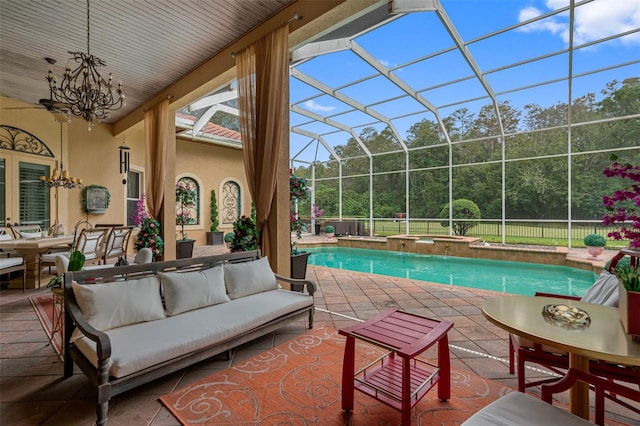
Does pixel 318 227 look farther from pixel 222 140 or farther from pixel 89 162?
pixel 89 162

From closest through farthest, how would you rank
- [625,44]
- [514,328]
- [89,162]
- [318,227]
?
[514,328] → [625,44] → [89,162] → [318,227]

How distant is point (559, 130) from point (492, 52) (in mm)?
3892

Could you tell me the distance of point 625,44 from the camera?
5488 mm

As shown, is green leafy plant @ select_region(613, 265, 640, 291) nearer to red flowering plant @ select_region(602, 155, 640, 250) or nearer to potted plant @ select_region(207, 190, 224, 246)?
red flowering plant @ select_region(602, 155, 640, 250)

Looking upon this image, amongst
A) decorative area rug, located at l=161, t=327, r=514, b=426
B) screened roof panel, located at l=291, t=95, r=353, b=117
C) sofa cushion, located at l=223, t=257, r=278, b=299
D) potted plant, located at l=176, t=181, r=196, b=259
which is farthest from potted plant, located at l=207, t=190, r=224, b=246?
decorative area rug, located at l=161, t=327, r=514, b=426

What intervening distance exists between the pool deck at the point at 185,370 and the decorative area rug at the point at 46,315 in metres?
0.05

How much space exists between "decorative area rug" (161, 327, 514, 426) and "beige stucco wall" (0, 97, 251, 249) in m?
6.63

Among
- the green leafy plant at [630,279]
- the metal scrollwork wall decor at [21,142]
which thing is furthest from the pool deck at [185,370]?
the metal scrollwork wall decor at [21,142]

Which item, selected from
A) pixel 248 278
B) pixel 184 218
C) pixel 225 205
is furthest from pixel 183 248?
pixel 248 278

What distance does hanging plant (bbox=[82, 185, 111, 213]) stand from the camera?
274 inches

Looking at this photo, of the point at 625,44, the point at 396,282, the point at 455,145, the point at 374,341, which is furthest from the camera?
the point at 455,145

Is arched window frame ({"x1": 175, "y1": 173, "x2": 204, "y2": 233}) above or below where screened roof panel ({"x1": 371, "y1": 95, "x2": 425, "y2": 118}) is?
below

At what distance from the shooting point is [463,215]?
9820 millimetres

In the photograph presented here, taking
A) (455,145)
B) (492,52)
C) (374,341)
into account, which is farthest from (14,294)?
(455,145)
